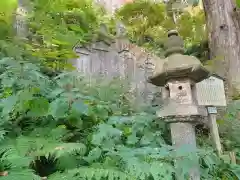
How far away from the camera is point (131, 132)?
102 inches

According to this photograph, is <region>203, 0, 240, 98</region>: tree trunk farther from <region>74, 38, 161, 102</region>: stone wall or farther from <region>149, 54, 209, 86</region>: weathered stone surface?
<region>149, 54, 209, 86</region>: weathered stone surface

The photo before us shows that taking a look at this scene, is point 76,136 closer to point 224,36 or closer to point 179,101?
point 179,101

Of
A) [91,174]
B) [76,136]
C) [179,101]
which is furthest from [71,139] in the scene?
[179,101]

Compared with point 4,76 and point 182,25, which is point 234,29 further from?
point 4,76

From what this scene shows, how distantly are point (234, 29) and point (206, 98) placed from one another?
3.50 m

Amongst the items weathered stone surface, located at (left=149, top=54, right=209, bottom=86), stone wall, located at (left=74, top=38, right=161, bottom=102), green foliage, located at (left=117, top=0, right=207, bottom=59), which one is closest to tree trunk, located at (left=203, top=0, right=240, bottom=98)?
stone wall, located at (left=74, top=38, right=161, bottom=102)

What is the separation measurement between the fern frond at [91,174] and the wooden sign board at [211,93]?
1.51 m

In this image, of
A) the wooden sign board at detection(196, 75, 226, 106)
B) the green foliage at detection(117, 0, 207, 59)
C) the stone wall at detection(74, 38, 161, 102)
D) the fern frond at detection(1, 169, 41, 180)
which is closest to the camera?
the fern frond at detection(1, 169, 41, 180)

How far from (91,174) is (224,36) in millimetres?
4996

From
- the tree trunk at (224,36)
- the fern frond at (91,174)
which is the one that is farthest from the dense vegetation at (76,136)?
the tree trunk at (224,36)

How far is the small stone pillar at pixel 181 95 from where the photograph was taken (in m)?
2.52

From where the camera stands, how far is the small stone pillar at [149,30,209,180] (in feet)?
8.25

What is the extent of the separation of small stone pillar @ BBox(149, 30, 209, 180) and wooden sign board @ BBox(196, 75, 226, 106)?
0.57 meters

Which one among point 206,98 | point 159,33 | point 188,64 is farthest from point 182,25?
point 188,64
